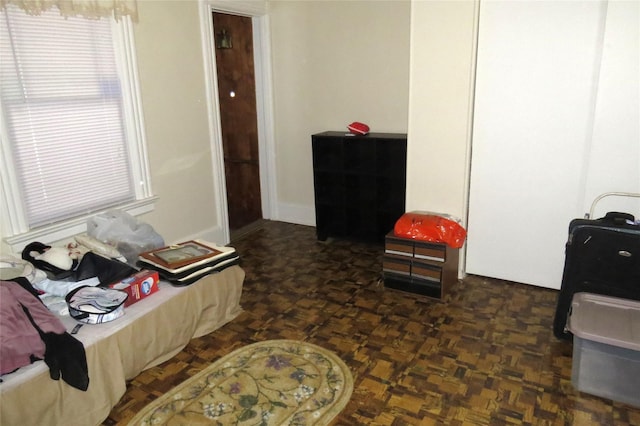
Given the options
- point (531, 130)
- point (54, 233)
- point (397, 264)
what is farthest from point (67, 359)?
point (531, 130)

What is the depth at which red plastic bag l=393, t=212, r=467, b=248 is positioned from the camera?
3.20 meters

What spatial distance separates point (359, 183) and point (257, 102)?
148cm

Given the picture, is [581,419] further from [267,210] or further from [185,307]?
[267,210]

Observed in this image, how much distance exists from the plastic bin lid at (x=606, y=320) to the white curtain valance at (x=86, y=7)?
3.29 m

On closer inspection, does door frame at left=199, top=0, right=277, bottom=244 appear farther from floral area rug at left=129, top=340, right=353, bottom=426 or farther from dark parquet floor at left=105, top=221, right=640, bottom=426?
floral area rug at left=129, top=340, right=353, bottom=426

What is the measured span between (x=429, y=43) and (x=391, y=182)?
1.21m

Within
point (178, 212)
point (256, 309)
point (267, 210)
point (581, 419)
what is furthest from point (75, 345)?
point (267, 210)

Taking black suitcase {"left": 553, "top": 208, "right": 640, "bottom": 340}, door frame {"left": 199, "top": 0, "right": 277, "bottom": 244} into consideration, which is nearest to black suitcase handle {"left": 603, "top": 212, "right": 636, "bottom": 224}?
black suitcase {"left": 553, "top": 208, "right": 640, "bottom": 340}

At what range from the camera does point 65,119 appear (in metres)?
3.04

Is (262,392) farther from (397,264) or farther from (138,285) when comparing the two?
(397,264)

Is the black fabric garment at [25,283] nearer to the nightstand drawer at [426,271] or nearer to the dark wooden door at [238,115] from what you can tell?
the nightstand drawer at [426,271]

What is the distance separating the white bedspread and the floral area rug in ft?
0.77

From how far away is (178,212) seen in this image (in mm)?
3932

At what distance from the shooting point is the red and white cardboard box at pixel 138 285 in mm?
2436
